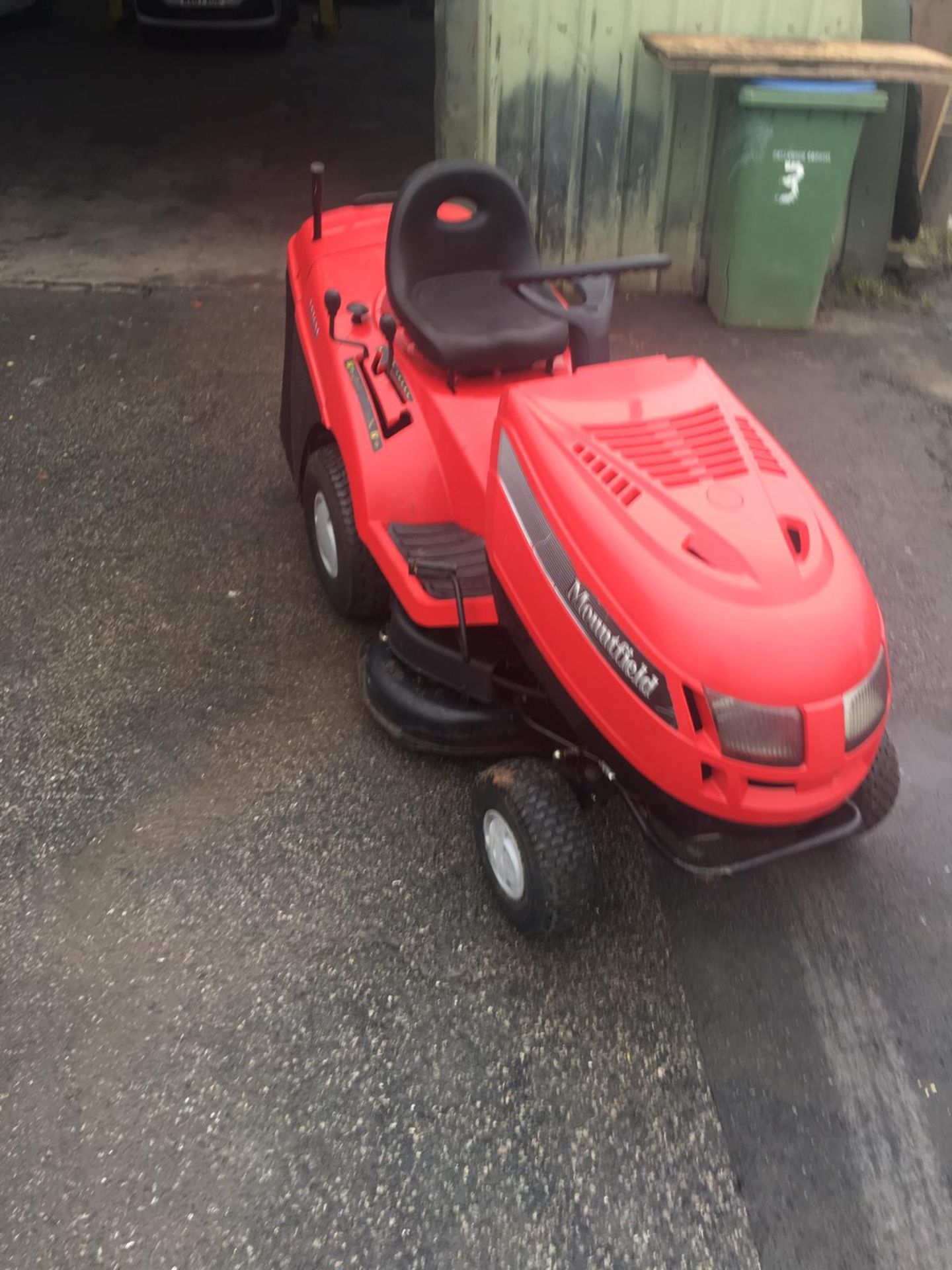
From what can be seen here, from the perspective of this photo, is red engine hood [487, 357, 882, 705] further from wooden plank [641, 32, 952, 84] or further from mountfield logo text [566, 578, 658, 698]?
wooden plank [641, 32, 952, 84]

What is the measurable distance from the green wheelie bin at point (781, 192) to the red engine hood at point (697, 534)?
10.2ft

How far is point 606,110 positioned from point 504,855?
4.21 metres

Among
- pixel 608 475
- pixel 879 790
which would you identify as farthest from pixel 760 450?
pixel 879 790

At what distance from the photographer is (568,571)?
2.03m

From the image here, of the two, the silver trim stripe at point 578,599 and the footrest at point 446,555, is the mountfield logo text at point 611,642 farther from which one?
the footrest at point 446,555

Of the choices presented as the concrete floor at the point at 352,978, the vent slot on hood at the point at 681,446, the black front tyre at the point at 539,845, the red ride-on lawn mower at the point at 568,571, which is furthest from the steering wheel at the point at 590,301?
the concrete floor at the point at 352,978

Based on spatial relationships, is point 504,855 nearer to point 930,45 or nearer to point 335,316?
point 335,316

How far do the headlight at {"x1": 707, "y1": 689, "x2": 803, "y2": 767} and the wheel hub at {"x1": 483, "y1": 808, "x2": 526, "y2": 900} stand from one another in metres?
0.58

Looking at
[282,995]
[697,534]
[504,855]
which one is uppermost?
[697,534]

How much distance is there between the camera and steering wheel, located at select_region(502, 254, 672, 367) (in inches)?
96.3

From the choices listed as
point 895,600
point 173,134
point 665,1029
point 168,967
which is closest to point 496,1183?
point 665,1029

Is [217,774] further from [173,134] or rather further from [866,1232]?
[173,134]

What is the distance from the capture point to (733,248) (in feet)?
16.6

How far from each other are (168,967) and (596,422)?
1.46 m
